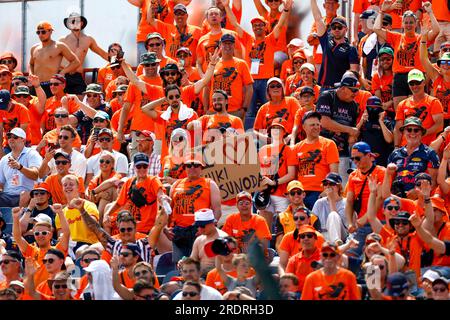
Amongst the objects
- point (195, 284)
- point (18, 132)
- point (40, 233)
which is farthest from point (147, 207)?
point (195, 284)

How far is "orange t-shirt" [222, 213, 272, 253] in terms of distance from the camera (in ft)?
58.2

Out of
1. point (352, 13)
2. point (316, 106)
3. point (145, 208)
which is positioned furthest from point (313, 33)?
point (145, 208)

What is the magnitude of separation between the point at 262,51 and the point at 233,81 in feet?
5.00

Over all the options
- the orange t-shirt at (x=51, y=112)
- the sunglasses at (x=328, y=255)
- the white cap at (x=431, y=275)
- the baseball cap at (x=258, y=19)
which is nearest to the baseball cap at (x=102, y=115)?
the orange t-shirt at (x=51, y=112)

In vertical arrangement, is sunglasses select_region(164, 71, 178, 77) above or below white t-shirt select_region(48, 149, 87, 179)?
above

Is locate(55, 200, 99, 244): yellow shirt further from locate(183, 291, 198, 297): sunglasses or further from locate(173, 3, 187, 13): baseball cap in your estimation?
locate(173, 3, 187, 13): baseball cap

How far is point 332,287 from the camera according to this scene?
1529 centimetres

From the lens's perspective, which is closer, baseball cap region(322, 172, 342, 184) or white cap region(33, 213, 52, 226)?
baseball cap region(322, 172, 342, 184)

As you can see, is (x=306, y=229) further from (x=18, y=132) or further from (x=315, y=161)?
(x=18, y=132)

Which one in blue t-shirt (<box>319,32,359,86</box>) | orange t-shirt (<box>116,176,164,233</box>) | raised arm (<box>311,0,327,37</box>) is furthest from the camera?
raised arm (<box>311,0,327,37</box>)

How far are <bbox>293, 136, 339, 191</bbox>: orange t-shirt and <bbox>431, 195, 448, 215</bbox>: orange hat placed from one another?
6.30 feet

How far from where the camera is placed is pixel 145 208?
18.7m

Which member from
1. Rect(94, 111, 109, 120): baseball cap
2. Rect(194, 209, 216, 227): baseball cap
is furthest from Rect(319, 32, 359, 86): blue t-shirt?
Rect(194, 209, 216, 227): baseball cap
